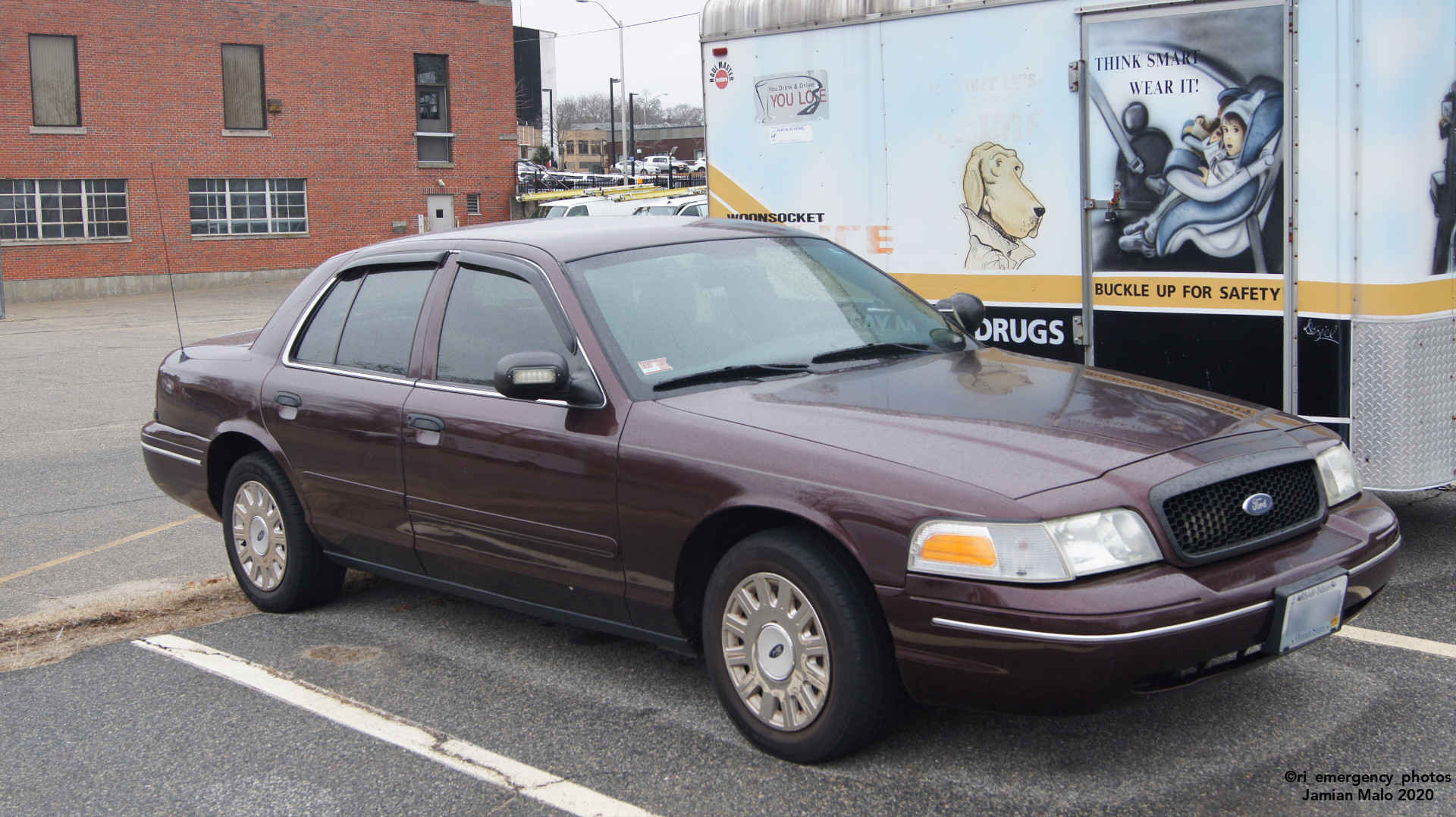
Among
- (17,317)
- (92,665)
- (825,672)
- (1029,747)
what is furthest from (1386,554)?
(17,317)

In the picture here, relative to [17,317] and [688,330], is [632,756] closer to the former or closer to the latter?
[688,330]

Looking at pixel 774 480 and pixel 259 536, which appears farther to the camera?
pixel 259 536

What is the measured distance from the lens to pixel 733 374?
14.3 ft

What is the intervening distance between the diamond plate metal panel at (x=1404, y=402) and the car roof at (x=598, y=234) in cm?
254

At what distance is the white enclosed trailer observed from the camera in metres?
5.59

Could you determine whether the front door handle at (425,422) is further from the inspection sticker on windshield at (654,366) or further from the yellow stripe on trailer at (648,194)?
the yellow stripe on trailer at (648,194)

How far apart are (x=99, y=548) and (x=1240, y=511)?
5819 mm

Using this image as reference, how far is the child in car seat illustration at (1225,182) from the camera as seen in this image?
5.90 metres

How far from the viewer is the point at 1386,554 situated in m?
3.88

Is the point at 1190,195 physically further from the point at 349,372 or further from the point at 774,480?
the point at 349,372

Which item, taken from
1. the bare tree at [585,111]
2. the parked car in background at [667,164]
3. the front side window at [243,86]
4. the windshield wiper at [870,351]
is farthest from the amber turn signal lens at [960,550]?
the bare tree at [585,111]

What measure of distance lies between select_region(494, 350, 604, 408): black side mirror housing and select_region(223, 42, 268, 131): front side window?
110 ft

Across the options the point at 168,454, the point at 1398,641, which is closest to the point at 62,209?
the point at 168,454

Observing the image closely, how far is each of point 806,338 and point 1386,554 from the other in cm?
197
